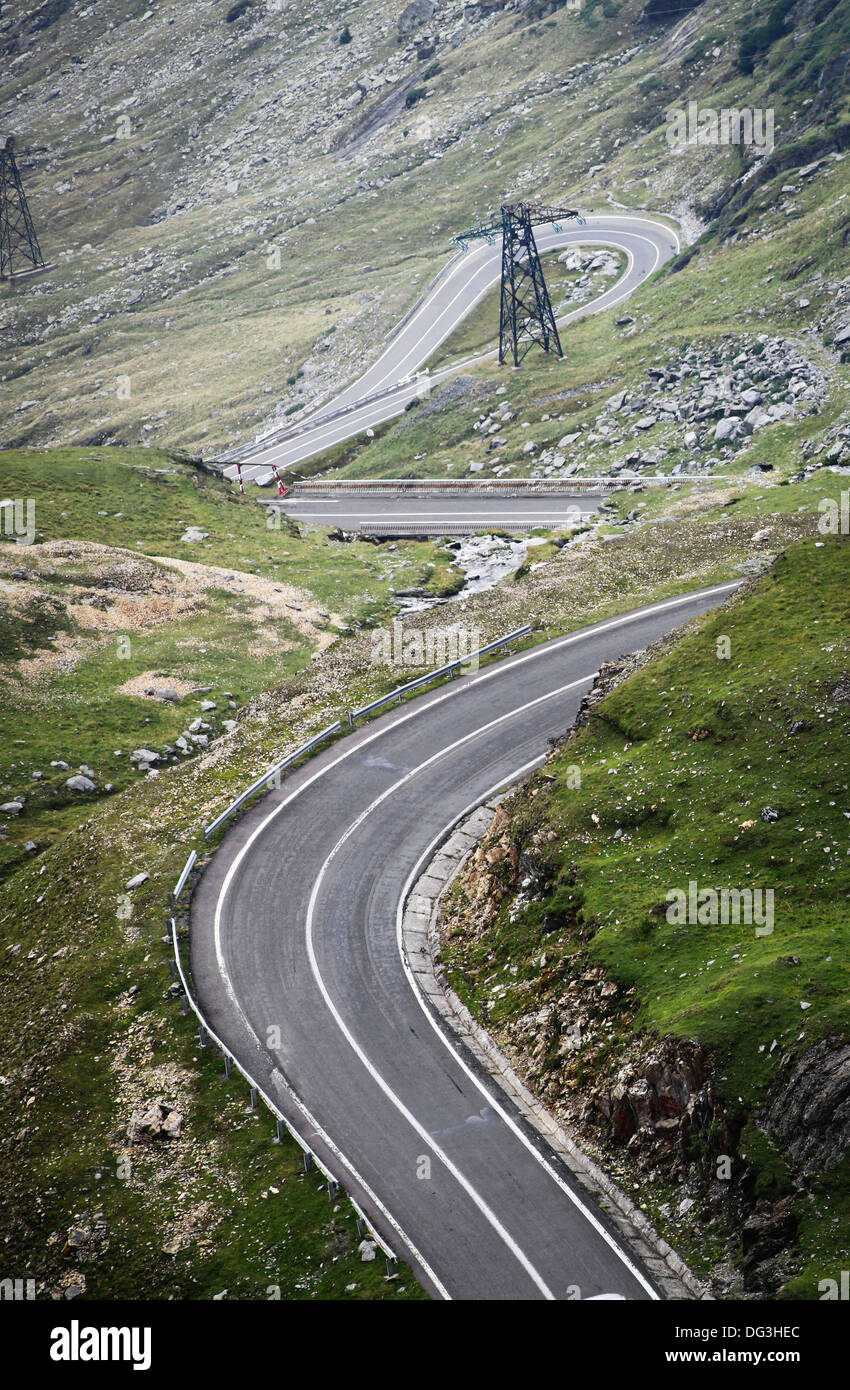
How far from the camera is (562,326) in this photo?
357 ft

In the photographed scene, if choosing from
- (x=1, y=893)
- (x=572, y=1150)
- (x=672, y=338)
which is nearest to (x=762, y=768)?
(x=572, y=1150)

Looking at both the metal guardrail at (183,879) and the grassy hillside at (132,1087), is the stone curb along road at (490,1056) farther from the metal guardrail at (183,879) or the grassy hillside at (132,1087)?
the metal guardrail at (183,879)

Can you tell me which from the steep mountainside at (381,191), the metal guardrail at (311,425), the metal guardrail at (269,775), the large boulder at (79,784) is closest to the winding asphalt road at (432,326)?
the metal guardrail at (311,425)

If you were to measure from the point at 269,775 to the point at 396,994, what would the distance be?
1426 cm

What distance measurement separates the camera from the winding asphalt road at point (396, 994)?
22750 mm

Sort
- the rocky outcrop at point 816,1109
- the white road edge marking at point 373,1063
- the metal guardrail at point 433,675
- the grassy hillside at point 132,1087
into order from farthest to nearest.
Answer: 1. the metal guardrail at point 433,675
2. the grassy hillside at point 132,1087
3. the white road edge marking at point 373,1063
4. the rocky outcrop at point 816,1109

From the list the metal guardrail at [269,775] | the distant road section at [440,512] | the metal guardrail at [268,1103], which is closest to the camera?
the metal guardrail at [268,1103]

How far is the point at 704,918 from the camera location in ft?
86.1

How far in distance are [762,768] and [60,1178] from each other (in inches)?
904

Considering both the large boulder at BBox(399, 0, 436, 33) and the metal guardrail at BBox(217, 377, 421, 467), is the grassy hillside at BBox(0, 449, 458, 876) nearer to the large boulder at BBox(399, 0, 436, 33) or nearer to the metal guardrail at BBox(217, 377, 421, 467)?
the metal guardrail at BBox(217, 377, 421, 467)

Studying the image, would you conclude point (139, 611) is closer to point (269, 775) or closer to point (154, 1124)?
point (269, 775)

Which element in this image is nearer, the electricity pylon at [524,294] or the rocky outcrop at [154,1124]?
the rocky outcrop at [154,1124]

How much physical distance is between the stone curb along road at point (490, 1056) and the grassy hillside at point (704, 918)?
1.50 ft
